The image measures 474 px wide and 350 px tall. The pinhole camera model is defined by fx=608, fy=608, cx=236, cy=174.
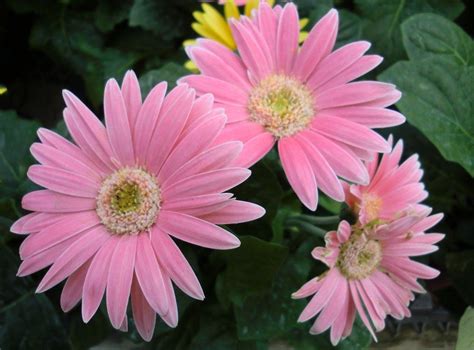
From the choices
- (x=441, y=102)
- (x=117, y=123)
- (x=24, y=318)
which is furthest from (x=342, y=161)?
(x=24, y=318)

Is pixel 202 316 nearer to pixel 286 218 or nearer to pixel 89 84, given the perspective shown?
pixel 286 218

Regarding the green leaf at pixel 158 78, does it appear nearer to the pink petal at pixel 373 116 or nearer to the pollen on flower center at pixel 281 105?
the pollen on flower center at pixel 281 105

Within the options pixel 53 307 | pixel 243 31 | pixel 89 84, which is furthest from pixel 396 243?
pixel 89 84

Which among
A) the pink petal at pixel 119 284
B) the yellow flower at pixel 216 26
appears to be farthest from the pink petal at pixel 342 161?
the yellow flower at pixel 216 26

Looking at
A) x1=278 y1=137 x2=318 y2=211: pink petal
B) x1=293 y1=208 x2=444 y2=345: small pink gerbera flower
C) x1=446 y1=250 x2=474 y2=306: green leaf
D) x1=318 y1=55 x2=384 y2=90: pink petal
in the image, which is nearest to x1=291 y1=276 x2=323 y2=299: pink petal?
x1=293 y1=208 x2=444 y2=345: small pink gerbera flower

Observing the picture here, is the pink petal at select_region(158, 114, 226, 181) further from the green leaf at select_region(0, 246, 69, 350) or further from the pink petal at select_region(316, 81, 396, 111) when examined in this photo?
the green leaf at select_region(0, 246, 69, 350)
